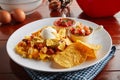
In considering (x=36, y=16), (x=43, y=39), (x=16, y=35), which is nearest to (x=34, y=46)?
(x=43, y=39)

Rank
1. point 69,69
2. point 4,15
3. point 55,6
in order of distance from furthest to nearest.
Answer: point 55,6 < point 4,15 < point 69,69

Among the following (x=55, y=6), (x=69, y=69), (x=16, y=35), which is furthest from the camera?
(x=55, y=6)

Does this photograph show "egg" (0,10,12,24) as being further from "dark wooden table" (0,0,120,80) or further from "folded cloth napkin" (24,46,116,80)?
"folded cloth napkin" (24,46,116,80)

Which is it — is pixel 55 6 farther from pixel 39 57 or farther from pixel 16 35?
pixel 39 57

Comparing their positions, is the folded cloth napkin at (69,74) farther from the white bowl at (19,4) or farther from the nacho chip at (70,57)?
the white bowl at (19,4)

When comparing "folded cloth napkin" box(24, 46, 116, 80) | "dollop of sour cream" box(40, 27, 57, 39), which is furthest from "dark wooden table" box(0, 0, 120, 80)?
"dollop of sour cream" box(40, 27, 57, 39)

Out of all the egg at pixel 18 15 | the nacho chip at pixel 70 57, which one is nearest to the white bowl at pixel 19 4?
the egg at pixel 18 15

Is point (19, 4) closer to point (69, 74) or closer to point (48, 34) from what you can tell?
point (48, 34)
